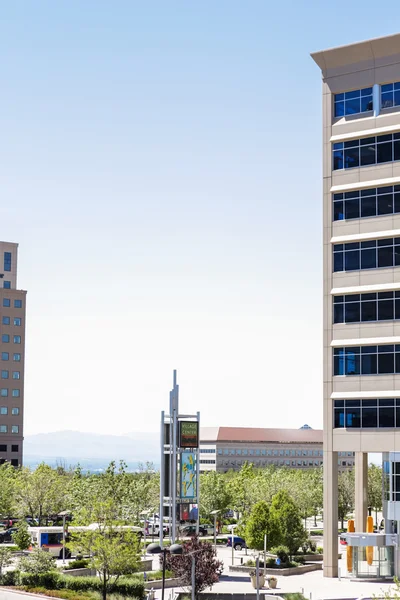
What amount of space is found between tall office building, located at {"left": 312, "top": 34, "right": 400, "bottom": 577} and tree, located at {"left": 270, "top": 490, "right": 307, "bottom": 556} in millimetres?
6847

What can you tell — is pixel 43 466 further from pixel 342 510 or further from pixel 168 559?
pixel 168 559

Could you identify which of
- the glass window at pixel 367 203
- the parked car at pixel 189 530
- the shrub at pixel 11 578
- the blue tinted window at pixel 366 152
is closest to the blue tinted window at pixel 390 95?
the blue tinted window at pixel 366 152

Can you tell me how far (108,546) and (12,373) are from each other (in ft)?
378

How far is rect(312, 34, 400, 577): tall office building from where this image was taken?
2483 inches

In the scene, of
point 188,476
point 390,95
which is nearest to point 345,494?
point 188,476

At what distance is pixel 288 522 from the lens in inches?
2778

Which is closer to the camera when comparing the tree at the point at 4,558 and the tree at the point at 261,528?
the tree at the point at 4,558

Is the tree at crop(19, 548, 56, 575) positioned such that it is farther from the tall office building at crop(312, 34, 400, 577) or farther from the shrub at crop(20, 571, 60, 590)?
the tall office building at crop(312, 34, 400, 577)

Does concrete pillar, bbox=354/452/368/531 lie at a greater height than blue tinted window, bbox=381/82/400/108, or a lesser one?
lesser

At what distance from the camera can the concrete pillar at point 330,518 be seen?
6322 centimetres

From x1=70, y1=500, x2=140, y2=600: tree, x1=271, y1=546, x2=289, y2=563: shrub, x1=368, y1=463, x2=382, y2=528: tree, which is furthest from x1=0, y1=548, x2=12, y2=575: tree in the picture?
x1=368, y1=463, x2=382, y2=528: tree

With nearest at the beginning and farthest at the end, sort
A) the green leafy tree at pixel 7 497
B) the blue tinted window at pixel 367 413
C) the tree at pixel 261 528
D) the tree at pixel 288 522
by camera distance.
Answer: the blue tinted window at pixel 367 413
the tree at pixel 261 528
the tree at pixel 288 522
the green leafy tree at pixel 7 497

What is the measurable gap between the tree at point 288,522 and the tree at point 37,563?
62.3 ft

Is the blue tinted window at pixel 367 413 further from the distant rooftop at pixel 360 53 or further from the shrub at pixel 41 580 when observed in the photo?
the distant rooftop at pixel 360 53
